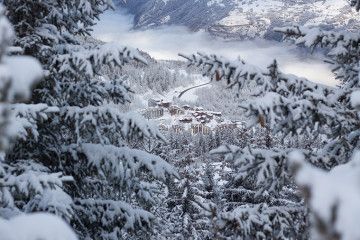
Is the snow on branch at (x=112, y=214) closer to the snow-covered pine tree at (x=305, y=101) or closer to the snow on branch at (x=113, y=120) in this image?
the snow on branch at (x=113, y=120)

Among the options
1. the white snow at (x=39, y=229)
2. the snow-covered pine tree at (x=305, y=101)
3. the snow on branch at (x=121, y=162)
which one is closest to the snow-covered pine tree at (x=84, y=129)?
the snow on branch at (x=121, y=162)

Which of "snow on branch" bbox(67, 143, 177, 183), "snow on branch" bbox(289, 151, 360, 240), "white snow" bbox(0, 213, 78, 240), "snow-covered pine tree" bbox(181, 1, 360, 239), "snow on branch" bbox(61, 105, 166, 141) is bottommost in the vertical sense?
"snow on branch" bbox(67, 143, 177, 183)

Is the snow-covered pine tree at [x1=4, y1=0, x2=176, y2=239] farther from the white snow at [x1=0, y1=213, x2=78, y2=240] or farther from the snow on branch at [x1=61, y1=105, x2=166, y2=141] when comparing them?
the white snow at [x1=0, y1=213, x2=78, y2=240]

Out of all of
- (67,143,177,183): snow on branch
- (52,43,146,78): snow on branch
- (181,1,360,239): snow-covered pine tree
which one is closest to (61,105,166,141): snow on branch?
(67,143,177,183): snow on branch

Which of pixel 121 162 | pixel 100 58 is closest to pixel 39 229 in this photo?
pixel 100 58

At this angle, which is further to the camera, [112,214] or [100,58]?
[112,214]

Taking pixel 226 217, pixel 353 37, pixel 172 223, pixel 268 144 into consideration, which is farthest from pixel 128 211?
pixel 172 223

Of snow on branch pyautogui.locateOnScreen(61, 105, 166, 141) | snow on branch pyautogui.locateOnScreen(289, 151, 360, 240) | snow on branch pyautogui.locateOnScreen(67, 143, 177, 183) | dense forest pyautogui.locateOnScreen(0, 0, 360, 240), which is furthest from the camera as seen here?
snow on branch pyautogui.locateOnScreen(67, 143, 177, 183)

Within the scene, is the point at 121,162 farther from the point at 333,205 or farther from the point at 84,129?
the point at 333,205

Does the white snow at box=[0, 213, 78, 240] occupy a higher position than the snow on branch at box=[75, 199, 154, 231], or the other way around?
the white snow at box=[0, 213, 78, 240]
